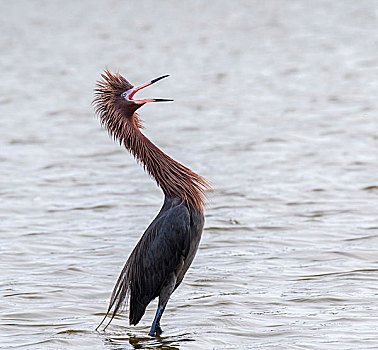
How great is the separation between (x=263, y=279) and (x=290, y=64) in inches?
556

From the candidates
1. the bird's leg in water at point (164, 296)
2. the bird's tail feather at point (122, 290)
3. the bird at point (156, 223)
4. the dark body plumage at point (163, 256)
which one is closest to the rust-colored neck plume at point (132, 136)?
the bird at point (156, 223)

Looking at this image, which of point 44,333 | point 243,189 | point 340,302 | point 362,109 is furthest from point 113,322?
point 362,109

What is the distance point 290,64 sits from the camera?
21875 mm

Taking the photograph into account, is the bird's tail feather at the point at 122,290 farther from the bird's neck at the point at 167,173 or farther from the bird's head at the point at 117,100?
the bird's head at the point at 117,100

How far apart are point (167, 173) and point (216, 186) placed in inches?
196

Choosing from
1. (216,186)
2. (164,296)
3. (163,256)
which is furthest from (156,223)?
(216,186)

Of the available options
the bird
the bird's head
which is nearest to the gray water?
the bird

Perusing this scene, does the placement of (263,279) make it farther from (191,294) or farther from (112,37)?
(112,37)

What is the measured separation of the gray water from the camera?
7410 millimetres

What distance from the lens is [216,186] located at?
471 inches

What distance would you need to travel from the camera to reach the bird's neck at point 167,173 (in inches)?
273

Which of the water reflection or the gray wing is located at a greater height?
the gray wing

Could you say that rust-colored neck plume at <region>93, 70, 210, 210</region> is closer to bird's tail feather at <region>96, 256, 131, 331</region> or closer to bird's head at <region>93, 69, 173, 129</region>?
bird's head at <region>93, 69, 173, 129</region>

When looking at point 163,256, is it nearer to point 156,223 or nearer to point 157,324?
point 156,223
